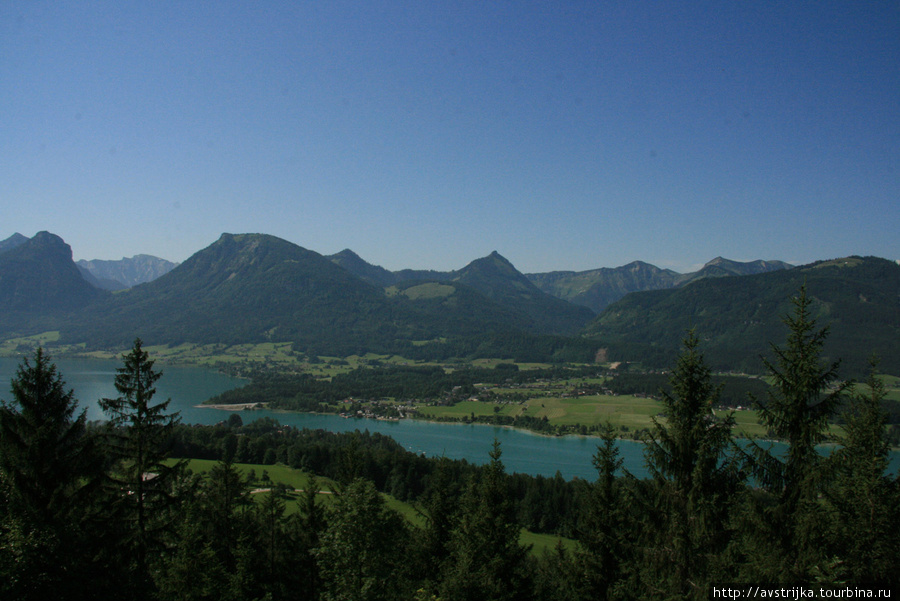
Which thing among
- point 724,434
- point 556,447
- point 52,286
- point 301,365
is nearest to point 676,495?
point 724,434

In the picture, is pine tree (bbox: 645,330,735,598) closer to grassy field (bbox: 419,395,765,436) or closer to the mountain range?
grassy field (bbox: 419,395,765,436)

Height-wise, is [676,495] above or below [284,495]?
above

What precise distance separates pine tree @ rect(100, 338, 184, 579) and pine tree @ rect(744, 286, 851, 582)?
9671 mm

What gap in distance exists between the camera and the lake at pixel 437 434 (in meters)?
47.3

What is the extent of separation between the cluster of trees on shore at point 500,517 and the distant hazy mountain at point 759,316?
96.6 m

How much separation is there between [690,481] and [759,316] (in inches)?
6481

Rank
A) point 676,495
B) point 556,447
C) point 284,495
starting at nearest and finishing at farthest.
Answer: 1. point 676,495
2. point 284,495
3. point 556,447

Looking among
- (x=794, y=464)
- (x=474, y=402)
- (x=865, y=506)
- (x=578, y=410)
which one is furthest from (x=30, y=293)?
(x=865, y=506)

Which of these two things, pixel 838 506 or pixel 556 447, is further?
pixel 556 447

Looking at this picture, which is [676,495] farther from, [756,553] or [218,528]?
[218,528]

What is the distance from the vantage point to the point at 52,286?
197 meters

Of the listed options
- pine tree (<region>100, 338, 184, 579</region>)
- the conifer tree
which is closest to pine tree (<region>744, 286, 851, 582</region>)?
the conifer tree

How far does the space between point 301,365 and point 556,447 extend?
82504 millimetres

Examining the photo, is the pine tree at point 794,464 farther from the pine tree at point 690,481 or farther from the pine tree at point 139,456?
the pine tree at point 139,456
